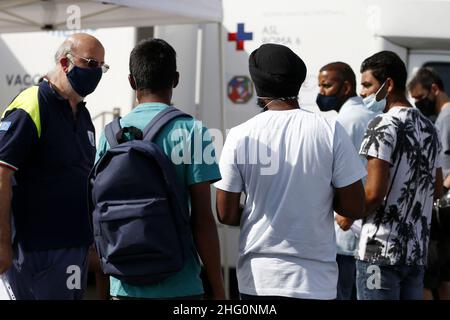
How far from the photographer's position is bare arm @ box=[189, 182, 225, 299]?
2998mm

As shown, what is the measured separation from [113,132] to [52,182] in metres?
0.66

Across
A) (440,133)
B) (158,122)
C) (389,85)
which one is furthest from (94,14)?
(158,122)

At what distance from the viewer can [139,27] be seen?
20.5 feet

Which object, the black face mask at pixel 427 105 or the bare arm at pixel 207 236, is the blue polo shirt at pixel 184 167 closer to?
the bare arm at pixel 207 236

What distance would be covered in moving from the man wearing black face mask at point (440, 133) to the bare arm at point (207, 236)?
84.4 inches

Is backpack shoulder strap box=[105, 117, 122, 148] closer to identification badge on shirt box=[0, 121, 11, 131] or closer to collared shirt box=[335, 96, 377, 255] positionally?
identification badge on shirt box=[0, 121, 11, 131]

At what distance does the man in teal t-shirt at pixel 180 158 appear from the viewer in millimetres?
2959

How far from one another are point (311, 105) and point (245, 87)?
0.64 m

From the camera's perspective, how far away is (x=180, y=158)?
117 inches

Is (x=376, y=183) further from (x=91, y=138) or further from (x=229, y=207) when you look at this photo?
(x=91, y=138)

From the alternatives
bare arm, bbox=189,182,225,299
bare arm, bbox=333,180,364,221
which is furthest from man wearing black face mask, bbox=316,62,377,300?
bare arm, bbox=189,182,225,299

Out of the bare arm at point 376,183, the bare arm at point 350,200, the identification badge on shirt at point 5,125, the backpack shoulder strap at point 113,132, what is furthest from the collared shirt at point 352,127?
the identification badge on shirt at point 5,125

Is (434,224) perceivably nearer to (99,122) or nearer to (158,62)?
(158,62)

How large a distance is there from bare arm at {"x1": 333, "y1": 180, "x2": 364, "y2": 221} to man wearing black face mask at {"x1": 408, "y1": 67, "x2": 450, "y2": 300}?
1759mm
